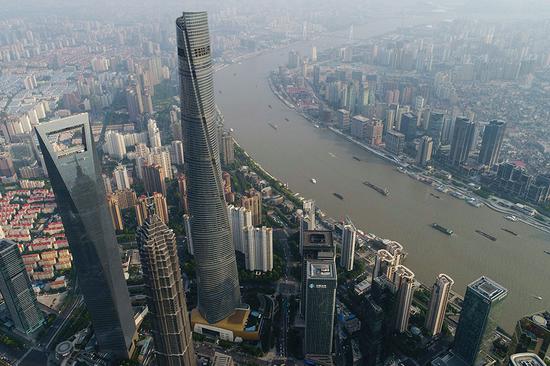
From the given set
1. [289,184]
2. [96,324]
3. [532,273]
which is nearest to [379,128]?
[289,184]

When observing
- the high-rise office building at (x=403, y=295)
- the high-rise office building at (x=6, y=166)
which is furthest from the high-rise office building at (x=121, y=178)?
the high-rise office building at (x=403, y=295)

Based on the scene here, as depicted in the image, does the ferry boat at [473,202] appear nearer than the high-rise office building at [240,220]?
No

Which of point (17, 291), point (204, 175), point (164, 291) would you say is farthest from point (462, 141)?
point (17, 291)

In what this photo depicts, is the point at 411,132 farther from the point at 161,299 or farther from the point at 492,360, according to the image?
the point at 161,299

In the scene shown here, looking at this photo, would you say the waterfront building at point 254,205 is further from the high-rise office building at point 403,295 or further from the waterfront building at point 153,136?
the waterfront building at point 153,136

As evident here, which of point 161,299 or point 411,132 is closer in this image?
point 161,299
